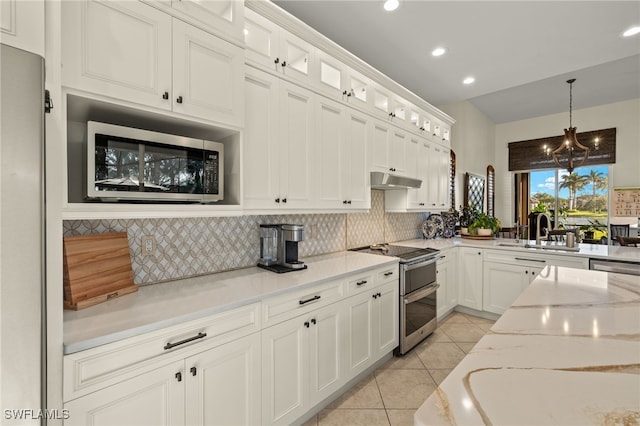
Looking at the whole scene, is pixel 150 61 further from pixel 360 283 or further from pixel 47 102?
pixel 360 283

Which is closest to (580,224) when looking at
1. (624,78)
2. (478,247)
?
(624,78)

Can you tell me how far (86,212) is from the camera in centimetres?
117

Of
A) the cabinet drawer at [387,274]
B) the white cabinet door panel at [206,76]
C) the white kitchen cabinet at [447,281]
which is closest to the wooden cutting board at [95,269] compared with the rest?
the white cabinet door panel at [206,76]

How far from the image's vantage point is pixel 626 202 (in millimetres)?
5395

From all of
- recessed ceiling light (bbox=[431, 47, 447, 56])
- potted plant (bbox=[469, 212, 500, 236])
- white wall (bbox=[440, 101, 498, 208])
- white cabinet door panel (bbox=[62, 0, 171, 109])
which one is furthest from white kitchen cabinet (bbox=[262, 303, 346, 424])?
white wall (bbox=[440, 101, 498, 208])

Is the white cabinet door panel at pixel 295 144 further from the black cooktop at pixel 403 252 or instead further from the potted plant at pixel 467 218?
the potted plant at pixel 467 218

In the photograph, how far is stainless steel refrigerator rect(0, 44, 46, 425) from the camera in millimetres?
749

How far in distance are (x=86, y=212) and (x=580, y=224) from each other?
27.9ft

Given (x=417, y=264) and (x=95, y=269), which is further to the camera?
(x=417, y=264)

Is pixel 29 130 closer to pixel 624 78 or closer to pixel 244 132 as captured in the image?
pixel 244 132

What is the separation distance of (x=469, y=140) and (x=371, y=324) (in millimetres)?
4660

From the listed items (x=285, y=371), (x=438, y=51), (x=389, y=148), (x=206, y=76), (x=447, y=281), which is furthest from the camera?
(x=447, y=281)

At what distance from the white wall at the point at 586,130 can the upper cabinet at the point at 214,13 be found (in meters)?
4.63

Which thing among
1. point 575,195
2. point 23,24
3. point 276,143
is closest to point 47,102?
point 23,24
